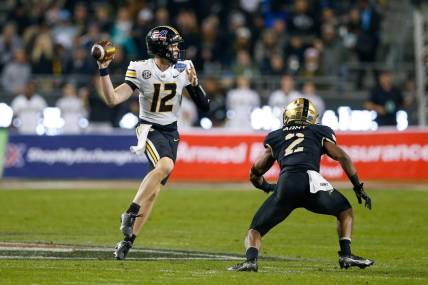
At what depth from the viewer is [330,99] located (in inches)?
951

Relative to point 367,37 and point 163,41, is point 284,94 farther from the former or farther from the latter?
point 163,41

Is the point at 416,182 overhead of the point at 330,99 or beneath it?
beneath

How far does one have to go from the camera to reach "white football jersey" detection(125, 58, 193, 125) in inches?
449

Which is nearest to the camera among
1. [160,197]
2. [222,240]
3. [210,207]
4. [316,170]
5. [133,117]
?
[316,170]

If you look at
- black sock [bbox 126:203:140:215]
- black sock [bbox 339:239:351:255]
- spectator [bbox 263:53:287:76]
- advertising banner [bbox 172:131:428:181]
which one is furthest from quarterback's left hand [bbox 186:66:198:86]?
spectator [bbox 263:53:287:76]

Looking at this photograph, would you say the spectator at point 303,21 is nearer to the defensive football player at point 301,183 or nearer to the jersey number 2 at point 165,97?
the jersey number 2 at point 165,97

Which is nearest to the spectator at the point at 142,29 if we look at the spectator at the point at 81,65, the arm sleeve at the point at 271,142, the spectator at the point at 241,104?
the spectator at the point at 81,65

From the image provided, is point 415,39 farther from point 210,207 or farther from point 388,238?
point 388,238

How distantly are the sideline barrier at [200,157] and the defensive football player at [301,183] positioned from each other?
1065 cm

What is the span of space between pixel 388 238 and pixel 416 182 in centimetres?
794

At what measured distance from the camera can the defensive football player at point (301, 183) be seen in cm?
988

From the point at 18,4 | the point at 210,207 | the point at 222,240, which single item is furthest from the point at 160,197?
the point at 18,4

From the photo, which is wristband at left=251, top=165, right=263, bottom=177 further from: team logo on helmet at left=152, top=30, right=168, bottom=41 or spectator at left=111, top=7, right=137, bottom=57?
spectator at left=111, top=7, right=137, bottom=57

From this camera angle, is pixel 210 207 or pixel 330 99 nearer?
pixel 210 207
